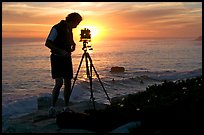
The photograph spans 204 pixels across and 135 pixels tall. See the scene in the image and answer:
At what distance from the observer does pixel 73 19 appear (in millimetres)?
5805

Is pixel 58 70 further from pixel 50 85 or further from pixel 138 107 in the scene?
pixel 50 85

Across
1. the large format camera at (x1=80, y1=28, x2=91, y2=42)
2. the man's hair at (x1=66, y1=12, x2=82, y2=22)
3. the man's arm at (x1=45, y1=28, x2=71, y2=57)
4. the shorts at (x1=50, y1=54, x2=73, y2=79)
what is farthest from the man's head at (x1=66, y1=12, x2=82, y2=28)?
the shorts at (x1=50, y1=54, x2=73, y2=79)

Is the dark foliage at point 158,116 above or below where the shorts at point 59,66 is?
below

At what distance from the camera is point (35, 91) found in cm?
1738

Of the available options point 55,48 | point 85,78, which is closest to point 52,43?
point 55,48

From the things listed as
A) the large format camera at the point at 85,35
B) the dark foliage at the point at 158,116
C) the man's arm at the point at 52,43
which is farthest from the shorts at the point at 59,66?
the dark foliage at the point at 158,116

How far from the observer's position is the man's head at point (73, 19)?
5.77 m

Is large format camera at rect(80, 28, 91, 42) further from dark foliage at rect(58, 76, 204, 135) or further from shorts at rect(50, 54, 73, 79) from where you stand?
dark foliage at rect(58, 76, 204, 135)

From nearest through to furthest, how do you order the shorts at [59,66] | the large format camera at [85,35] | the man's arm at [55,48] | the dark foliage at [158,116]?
the dark foliage at [158,116] → the man's arm at [55,48] → the shorts at [59,66] → the large format camera at [85,35]

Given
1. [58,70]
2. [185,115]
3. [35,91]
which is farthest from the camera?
[35,91]

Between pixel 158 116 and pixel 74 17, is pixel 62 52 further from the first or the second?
pixel 158 116

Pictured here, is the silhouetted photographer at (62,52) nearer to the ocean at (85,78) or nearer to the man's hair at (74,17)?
the man's hair at (74,17)

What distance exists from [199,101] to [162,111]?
495 mm

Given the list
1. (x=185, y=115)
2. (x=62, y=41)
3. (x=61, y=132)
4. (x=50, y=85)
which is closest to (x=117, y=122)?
(x=61, y=132)
